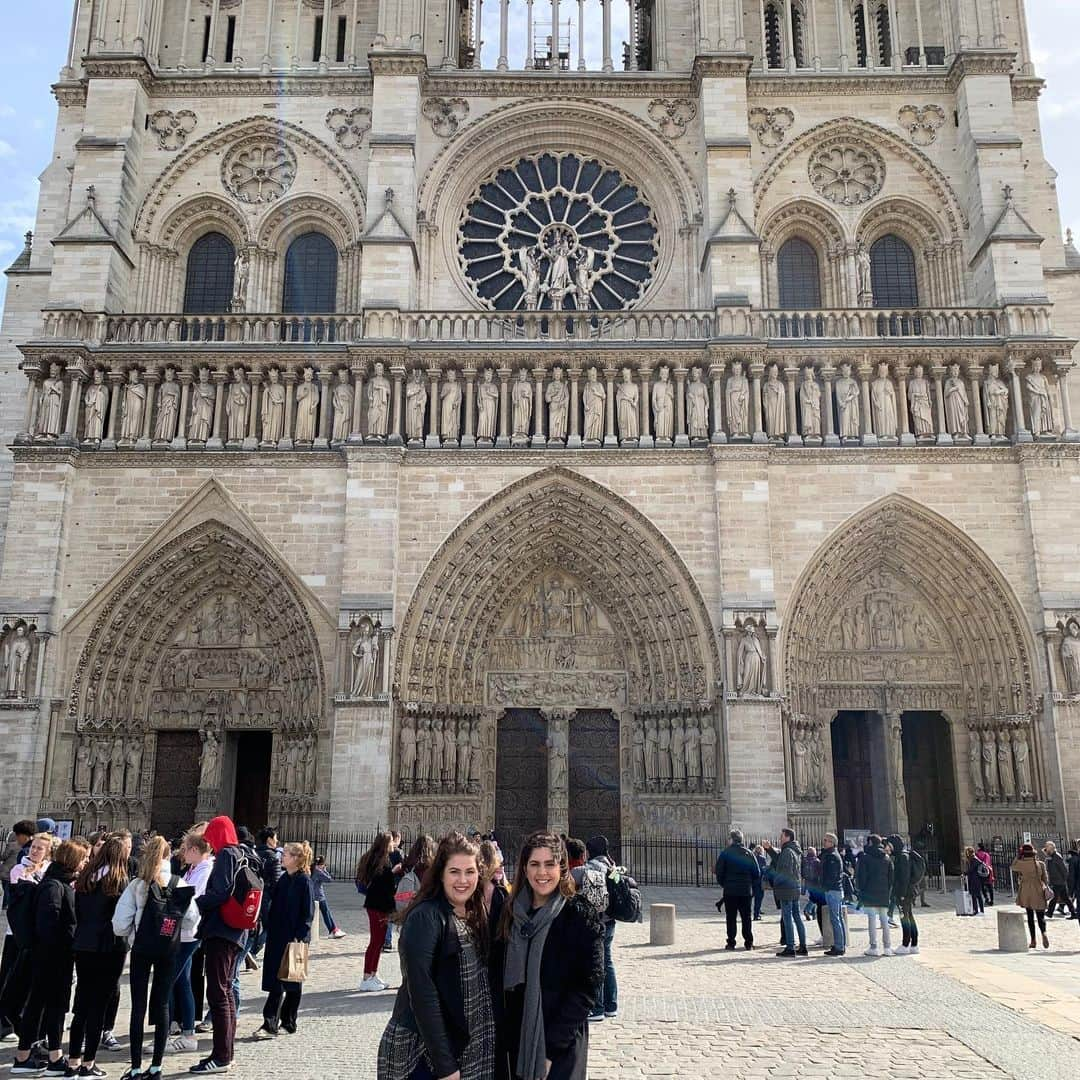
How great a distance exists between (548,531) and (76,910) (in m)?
13.0

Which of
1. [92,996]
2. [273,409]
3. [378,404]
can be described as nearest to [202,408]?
[273,409]

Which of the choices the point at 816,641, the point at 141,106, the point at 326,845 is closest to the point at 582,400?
the point at 816,641

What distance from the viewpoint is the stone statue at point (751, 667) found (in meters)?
16.4

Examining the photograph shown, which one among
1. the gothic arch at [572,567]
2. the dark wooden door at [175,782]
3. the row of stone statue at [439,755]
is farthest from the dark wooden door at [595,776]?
the dark wooden door at [175,782]

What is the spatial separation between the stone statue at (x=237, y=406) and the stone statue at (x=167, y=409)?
0.91 metres

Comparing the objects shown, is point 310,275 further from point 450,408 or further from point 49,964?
point 49,964

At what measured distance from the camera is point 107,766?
56.8 feet

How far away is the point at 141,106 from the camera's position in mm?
20375

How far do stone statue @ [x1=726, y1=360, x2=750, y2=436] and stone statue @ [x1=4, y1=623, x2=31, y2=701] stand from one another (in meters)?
12.3

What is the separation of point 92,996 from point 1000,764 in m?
15.2

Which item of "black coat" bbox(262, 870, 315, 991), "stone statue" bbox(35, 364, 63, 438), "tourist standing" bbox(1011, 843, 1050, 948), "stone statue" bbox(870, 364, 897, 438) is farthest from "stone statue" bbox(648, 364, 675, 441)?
"black coat" bbox(262, 870, 315, 991)

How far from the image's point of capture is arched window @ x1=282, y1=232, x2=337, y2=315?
2072 centimetres

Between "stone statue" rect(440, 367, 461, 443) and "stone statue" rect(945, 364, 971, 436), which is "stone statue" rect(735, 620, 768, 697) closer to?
"stone statue" rect(945, 364, 971, 436)

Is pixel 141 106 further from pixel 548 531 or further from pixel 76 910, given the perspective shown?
pixel 76 910
